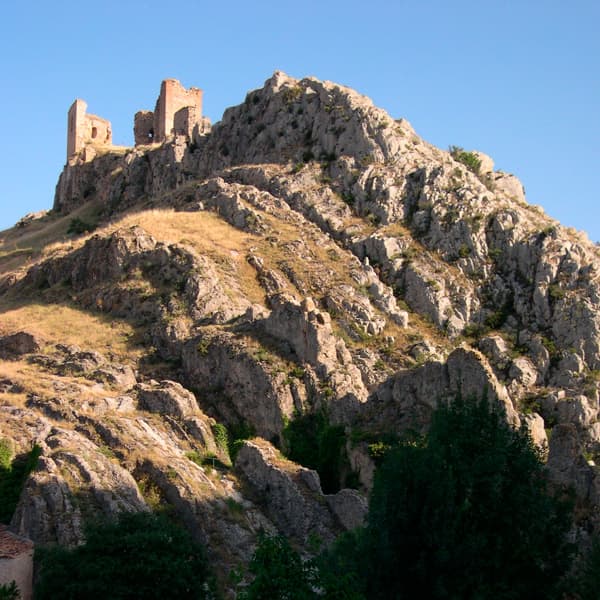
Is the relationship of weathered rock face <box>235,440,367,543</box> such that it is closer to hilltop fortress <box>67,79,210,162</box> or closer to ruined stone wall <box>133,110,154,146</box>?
hilltop fortress <box>67,79,210,162</box>

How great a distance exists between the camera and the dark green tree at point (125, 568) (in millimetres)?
28562

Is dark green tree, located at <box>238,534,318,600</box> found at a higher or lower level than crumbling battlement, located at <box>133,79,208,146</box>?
lower

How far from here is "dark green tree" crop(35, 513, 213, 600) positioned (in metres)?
28.6

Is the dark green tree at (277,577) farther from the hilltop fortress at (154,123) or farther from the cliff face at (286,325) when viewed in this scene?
the hilltop fortress at (154,123)

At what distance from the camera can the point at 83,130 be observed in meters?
87.4

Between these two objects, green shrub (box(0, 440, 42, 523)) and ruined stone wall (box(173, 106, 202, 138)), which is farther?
ruined stone wall (box(173, 106, 202, 138))

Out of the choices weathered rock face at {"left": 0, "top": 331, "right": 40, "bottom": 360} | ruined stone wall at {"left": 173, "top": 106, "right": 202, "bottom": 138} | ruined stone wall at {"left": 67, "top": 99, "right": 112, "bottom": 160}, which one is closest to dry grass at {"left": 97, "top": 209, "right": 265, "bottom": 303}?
weathered rock face at {"left": 0, "top": 331, "right": 40, "bottom": 360}

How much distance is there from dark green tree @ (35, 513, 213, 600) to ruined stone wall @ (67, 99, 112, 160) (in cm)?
6066

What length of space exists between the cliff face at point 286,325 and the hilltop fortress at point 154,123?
25.9 feet

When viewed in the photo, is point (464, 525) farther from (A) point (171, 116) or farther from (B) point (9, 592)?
(A) point (171, 116)

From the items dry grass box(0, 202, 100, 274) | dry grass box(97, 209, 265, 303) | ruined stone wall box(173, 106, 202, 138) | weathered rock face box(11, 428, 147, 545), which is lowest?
weathered rock face box(11, 428, 147, 545)

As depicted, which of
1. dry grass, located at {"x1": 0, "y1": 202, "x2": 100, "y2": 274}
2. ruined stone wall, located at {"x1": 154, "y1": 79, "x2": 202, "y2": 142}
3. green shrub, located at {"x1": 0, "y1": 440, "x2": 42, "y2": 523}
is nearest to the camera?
green shrub, located at {"x1": 0, "y1": 440, "x2": 42, "y2": 523}

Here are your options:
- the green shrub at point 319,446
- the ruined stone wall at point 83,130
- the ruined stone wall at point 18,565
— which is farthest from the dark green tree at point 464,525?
the ruined stone wall at point 83,130

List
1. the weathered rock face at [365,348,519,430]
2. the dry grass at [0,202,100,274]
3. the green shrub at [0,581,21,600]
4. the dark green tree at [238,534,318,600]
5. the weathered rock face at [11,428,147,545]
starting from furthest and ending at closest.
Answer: the dry grass at [0,202,100,274]
the weathered rock face at [365,348,519,430]
the weathered rock face at [11,428,147,545]
the green shrub at [0,581,21,600]
the dark green tree at [238,534,318,600]
